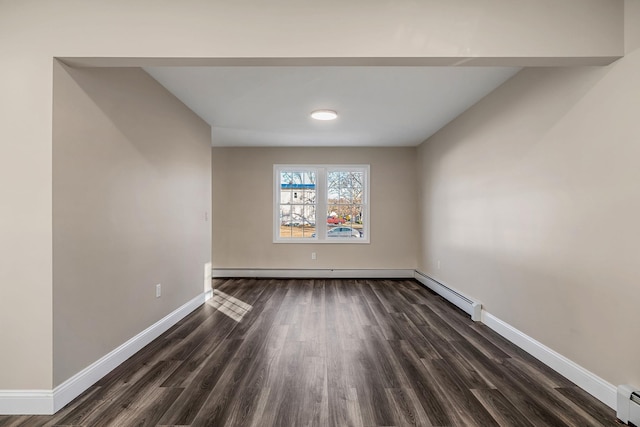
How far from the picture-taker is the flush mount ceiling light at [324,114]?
3.92m

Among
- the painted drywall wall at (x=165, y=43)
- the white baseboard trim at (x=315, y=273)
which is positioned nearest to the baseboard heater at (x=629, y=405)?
the painted drywall wall at (x=165, y=43)

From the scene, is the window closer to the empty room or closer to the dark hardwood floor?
the empty room

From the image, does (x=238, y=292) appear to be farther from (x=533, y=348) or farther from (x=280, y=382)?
(x=533, y=348)

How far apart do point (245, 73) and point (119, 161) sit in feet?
4.31

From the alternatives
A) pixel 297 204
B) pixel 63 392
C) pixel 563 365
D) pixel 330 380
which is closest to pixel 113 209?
pixel 63 392

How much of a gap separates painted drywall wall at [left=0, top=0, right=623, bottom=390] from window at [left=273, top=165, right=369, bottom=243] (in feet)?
13.8

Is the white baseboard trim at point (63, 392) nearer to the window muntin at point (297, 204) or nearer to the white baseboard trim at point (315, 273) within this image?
the white baseboard trim at point (315, 273)

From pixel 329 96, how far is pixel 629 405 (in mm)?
3328

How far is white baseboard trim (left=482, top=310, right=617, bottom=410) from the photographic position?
200cm

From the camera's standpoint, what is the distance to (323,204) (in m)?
6.20

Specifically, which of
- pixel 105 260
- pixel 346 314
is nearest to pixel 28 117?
pixel 105 260

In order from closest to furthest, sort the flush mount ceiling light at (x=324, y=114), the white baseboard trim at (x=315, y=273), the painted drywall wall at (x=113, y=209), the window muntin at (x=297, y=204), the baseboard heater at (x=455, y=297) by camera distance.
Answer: the painted drywall wall at (x=113, y=209)
the baseboard heater at (x=455, y=297)
the flush mount ceiling light at (x=324, y=114)
the white baseboard trim at (x=315, y=273)
the window muntin at (x=297, y=204)

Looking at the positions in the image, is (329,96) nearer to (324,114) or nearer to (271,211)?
(324,114)

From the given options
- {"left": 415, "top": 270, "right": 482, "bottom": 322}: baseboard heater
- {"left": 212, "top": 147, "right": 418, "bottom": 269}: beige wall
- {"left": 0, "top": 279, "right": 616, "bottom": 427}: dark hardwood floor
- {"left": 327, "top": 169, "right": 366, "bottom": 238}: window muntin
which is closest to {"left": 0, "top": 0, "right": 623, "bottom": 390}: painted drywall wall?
{"left": 0, "top": 279, "right": 616, "bottom": 427}: dark hardwood floor
